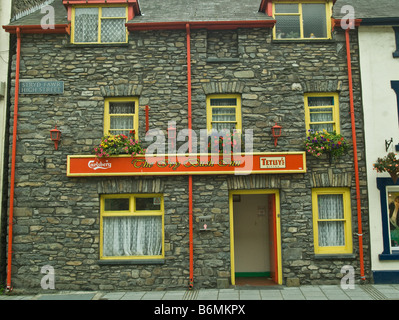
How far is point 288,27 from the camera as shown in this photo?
10164 millimetres

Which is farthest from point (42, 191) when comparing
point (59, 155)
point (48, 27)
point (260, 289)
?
point (260, 289)

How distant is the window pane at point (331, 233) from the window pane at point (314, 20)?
525 cm

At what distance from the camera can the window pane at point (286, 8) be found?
10.2 m

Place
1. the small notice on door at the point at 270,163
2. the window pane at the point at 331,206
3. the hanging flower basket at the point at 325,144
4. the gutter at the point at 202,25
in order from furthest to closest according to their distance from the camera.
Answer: the gutter at the point at 202,25 → the window pane at the point at 331,206 → the small notice on door at the point at 270,163 → the hanging flower basket at the point at 325,144

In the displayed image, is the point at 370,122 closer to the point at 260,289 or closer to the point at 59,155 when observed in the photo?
the point at 260,289

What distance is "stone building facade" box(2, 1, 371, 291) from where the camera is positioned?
916 centimetres

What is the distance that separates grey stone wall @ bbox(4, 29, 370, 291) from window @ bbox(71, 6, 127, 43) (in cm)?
34

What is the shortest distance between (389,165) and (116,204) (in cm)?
714

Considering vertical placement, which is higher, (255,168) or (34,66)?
(34,66)

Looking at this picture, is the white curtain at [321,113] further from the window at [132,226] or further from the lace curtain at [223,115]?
the window at [132,226]

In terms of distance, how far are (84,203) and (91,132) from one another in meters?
1.89

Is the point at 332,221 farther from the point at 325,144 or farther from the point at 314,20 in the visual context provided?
the point at 314,20

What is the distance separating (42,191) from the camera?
9.36 metres

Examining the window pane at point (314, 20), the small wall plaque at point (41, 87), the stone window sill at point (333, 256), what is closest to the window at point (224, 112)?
the window pane at point (314, 20)
